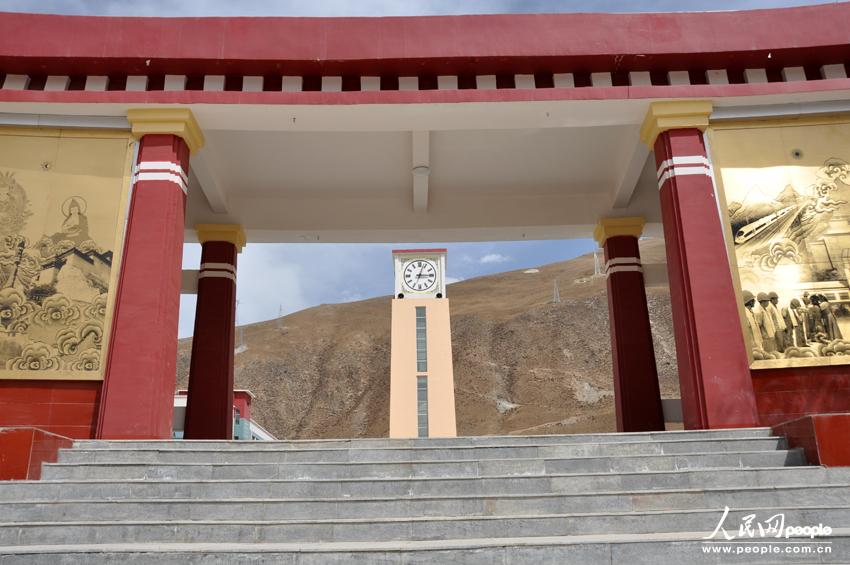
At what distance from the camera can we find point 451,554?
4328mm

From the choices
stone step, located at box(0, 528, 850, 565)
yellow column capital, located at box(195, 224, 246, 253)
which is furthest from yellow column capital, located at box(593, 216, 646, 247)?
stone step, located at box(0, 528, 850, 565)

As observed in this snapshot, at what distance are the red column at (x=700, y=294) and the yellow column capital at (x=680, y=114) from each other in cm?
8

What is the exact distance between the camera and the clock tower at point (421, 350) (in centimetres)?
1853

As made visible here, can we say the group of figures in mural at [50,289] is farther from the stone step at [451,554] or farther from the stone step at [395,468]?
the stone step at [451,554]

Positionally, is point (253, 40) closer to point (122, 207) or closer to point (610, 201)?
point (122, 207)

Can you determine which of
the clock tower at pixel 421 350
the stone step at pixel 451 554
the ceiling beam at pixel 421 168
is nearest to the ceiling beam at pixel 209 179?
the ceiling beam at pixel 421 168

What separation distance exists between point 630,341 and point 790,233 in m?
4.26

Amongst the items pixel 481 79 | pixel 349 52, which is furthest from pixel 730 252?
pixel 349 52

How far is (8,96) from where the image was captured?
9.20 m

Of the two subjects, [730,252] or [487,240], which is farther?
[487,240]

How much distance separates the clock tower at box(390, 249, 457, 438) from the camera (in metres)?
18.5

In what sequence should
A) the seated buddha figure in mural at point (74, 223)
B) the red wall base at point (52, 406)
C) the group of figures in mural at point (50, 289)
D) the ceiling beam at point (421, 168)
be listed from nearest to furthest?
the red wall base at point (52, 406)
the group of figures in mural at point (50, 289)
the seated buddha figure in mural at point (74, 223)
the ceiling beam at point (421, 168)

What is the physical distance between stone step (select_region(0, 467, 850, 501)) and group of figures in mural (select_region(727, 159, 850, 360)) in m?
2.89

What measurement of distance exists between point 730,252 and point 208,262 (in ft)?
27.5
